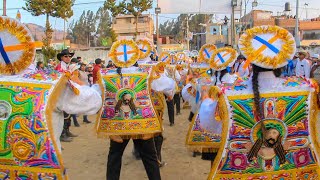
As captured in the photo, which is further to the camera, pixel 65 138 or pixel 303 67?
pixel 303 67

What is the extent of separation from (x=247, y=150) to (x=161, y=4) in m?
6.08

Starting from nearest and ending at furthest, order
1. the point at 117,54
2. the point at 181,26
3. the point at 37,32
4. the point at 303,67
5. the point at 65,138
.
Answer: the point at 117,54 < the point at 65,138 < the point at 303,67 < the point at 37,32 < the point at 181,26

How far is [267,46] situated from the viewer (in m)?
2.73

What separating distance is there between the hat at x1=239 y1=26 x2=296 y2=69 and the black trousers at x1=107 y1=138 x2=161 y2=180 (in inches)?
66.6

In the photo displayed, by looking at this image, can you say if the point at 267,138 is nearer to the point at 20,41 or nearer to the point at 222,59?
the point at 20,41

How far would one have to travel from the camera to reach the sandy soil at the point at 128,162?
17.1 feet

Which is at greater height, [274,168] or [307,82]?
[307,82]

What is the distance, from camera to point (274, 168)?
9.04ft

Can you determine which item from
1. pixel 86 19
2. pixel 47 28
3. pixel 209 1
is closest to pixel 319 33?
pixel 47 28

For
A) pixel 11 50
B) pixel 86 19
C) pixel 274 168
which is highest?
pixel 86 19

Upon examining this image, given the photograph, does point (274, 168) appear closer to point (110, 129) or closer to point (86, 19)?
point (110, 129)

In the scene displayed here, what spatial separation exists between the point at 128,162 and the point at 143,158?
1850mm

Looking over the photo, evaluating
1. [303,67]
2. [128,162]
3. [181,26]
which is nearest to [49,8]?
[303,67]

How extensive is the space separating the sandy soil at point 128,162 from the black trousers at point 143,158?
1.03 metres
